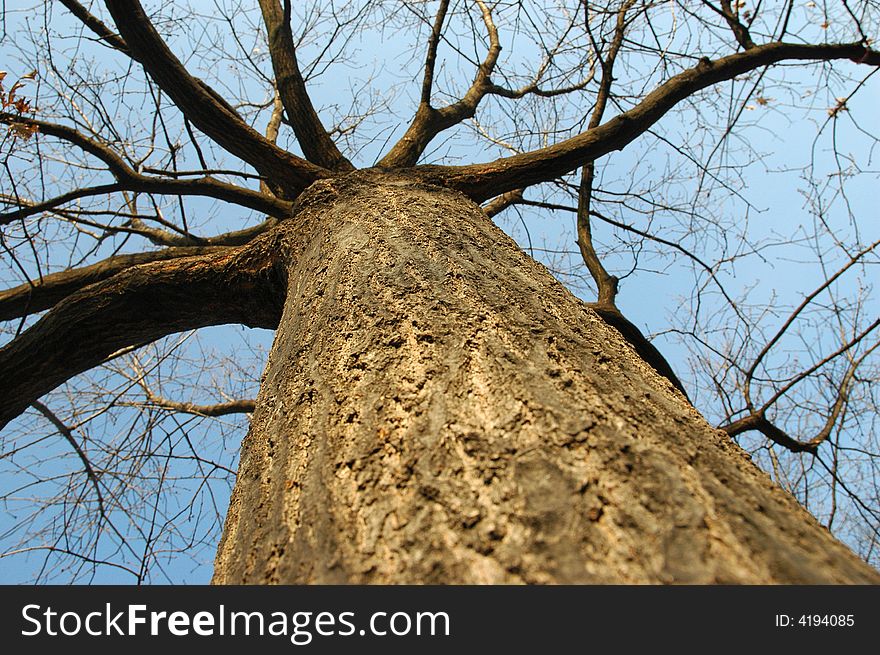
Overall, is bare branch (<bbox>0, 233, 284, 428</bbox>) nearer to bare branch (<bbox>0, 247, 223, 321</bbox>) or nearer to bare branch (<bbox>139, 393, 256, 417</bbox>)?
bare branch (<bbox>0, 247, 223, 321</bbox>)

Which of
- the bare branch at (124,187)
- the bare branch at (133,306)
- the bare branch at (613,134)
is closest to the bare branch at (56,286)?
the bare branch at (124,187)

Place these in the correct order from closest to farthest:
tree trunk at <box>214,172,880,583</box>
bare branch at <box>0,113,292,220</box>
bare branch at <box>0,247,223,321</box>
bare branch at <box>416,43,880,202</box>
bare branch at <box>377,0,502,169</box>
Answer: tree trunk at <box>214,172,880,583</box> < bare branch at <box>416,43,880,202</box> < bare branch at <box>0,113,292,220</box> < bare branch at <box>0,247,223,321</box> < bare branch at <box>377,0,502,169</box>

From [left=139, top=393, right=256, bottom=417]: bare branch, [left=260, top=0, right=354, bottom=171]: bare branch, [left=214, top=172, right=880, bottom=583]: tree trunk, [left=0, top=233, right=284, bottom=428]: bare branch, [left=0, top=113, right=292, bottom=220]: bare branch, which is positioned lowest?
[left=214, top=172, right=880, bottom=583]: tree trunk

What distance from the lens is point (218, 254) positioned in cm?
213

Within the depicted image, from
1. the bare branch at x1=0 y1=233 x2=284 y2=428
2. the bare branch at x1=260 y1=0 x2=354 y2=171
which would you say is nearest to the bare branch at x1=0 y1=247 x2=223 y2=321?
the bare branch at x1=0 y1=233 x2=284 y2=428

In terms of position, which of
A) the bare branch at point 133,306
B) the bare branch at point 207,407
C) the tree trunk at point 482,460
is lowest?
the tree trunk at point 482,460

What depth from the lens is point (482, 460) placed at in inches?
28.8

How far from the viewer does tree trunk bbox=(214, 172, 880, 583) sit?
1.97 feet

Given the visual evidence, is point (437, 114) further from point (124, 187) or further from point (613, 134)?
point (124, 187)

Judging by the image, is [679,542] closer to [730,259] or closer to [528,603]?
[528,603]

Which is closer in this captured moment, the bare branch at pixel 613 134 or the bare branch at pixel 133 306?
the bare branch at pixel 133 306

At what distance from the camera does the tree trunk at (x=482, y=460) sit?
0.60m

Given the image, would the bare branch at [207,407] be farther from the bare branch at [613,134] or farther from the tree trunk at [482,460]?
the tree trunk at [482,460]

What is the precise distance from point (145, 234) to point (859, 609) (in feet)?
12.3
